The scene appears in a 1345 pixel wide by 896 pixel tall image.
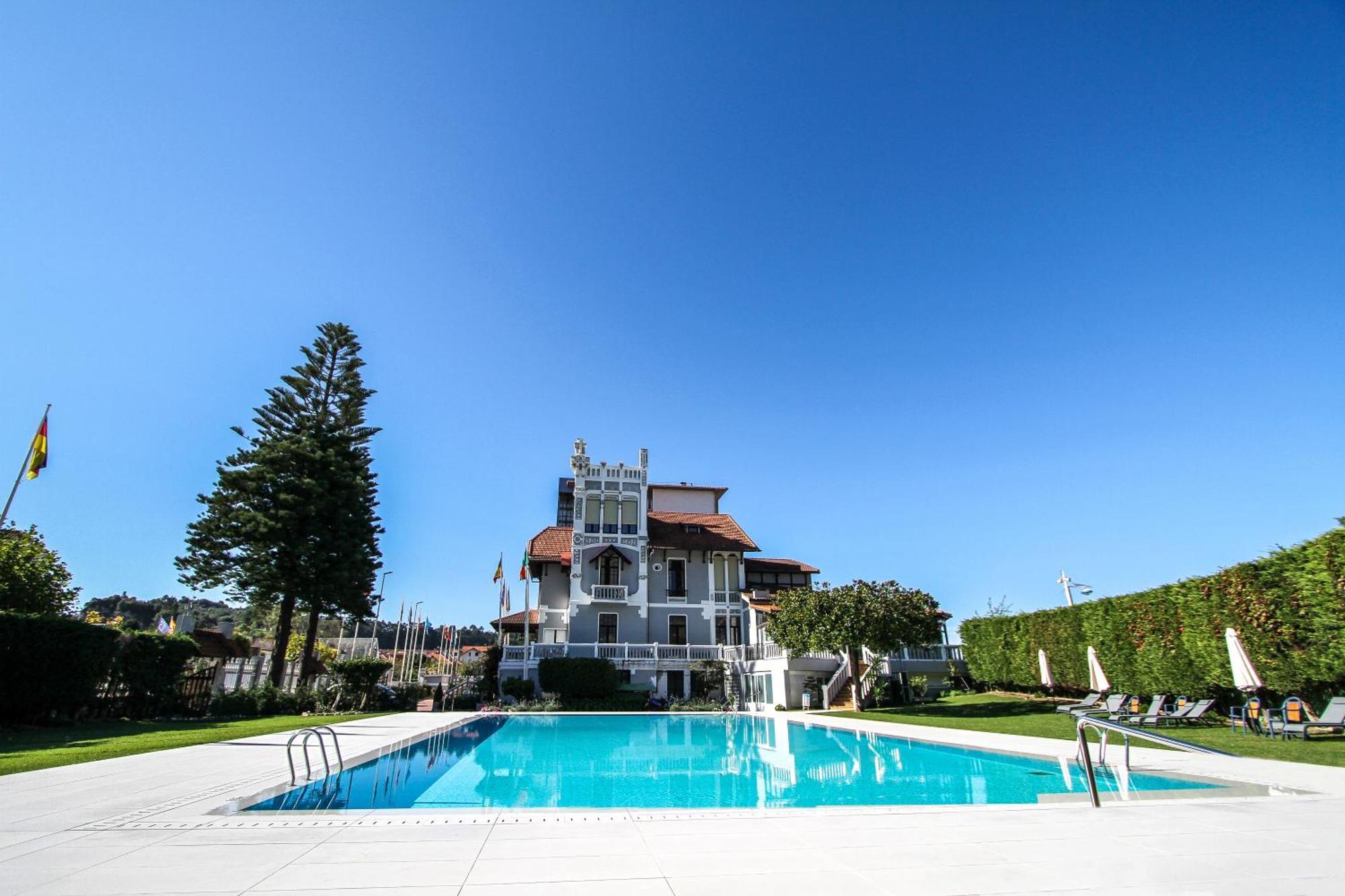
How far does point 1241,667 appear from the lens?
13266 mm

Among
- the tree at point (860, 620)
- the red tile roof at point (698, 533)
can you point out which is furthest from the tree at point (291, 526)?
the tree at point (860, 620)

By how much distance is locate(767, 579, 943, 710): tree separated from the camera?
23234 millimetres

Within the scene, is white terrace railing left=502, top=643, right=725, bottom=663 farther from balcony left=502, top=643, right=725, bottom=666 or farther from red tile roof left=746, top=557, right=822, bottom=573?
red tile roof left=746, top=557, right=822, bottom=573

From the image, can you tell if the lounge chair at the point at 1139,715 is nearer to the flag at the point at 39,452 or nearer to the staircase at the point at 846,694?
the staircase at the point at 846,694

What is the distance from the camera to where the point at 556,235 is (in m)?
16.4

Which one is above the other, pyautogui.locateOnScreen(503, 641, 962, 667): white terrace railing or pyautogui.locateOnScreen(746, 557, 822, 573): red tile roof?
pyautogui.locateOnScreen(746, 557, 822, 573): red tile roof

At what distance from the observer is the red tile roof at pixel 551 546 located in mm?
33781

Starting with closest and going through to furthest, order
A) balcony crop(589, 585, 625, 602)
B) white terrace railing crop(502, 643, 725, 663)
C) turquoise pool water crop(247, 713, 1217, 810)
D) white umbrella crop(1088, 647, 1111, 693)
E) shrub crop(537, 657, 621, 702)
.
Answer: turquoise pool water crop(247, 713, 1217, 810)
white umbrella crop(1088, 647, 1111, 693)
shrub crop(537, 657, 621, 702)
white terrace railing crop(502, 643, 725, 663)
balcony crop(589, 585, 625, 602)

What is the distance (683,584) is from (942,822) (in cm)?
2925

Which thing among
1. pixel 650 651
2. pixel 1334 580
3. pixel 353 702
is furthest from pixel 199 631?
pixel 1334 580

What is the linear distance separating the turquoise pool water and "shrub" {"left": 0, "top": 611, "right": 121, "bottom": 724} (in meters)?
9.36

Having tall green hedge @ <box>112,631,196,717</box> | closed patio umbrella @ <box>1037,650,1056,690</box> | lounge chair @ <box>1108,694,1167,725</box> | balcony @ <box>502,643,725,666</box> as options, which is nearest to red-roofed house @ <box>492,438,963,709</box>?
balcony @ <box>502,643,725,666</box>

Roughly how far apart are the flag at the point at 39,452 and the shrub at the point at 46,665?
6.21 m

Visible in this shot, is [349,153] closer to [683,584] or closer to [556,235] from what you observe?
[556,235]
